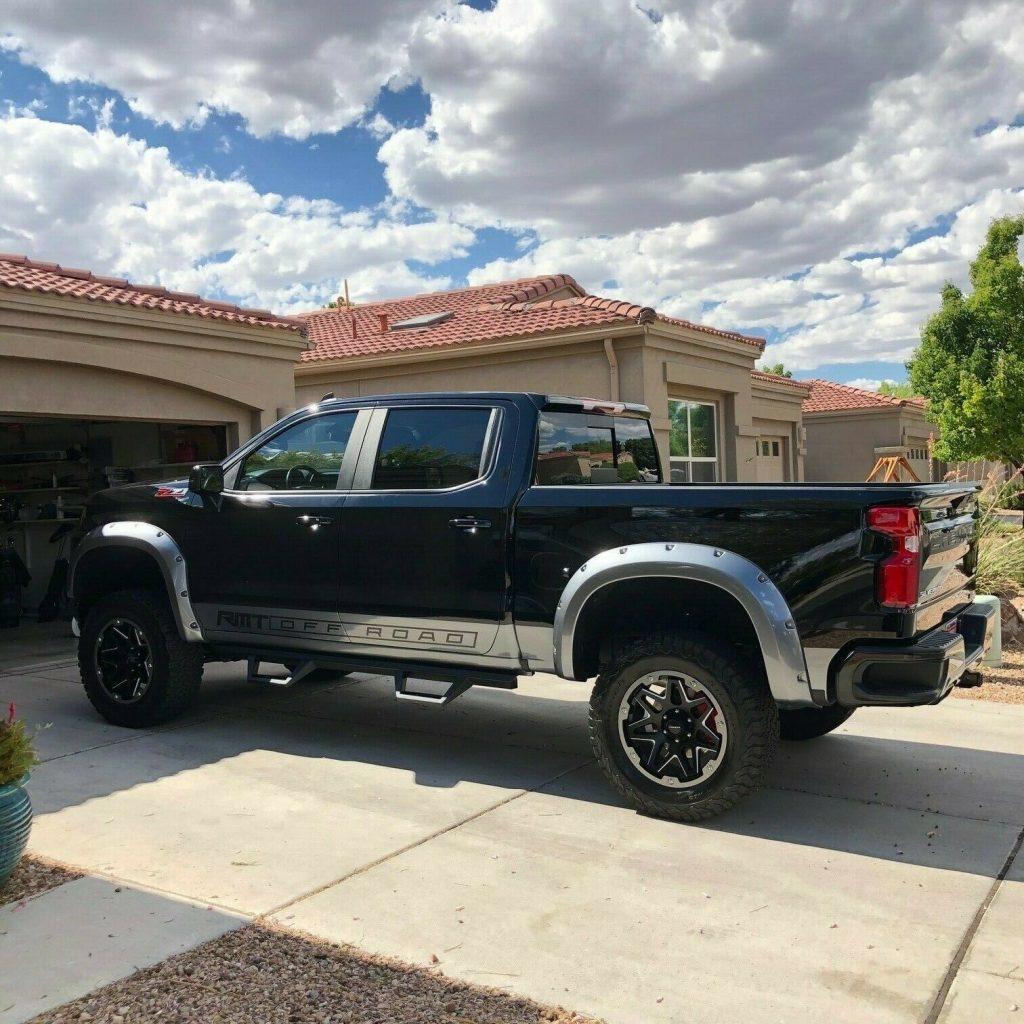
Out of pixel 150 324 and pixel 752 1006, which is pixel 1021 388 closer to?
pixel 150 324

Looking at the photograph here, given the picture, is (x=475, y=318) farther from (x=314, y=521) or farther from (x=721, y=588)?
(x=721, y=588)

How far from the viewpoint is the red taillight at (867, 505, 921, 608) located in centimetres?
435

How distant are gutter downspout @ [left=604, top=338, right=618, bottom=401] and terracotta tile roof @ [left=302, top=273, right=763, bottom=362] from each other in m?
0.33

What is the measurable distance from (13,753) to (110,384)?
7305 mm

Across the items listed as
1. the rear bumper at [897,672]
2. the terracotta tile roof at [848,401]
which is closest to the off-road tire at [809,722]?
the rear bumper at [897,672]

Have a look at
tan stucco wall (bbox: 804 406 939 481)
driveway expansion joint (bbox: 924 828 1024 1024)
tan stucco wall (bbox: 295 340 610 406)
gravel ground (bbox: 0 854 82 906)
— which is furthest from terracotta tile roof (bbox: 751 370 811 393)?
gravel ground (bbox: 0 854 82 906)

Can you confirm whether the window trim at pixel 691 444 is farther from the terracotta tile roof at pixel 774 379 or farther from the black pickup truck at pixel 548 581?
the black pickup truck at pixel 548 581

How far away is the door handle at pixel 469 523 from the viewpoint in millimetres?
5445

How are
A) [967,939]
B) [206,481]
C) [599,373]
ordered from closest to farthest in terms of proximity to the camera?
[967,939], [206,481], [599,373]

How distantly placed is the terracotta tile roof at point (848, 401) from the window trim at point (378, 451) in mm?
25823

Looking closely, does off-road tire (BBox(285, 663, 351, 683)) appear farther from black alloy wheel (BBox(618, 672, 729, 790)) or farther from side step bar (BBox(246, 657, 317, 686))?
black alloy wheel (BBox(618, 672, 729, 790))

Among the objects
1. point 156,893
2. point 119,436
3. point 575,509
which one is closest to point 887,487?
point 575,509

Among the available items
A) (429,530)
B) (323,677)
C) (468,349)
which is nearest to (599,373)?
(468,349)

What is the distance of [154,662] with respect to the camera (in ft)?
21.9
